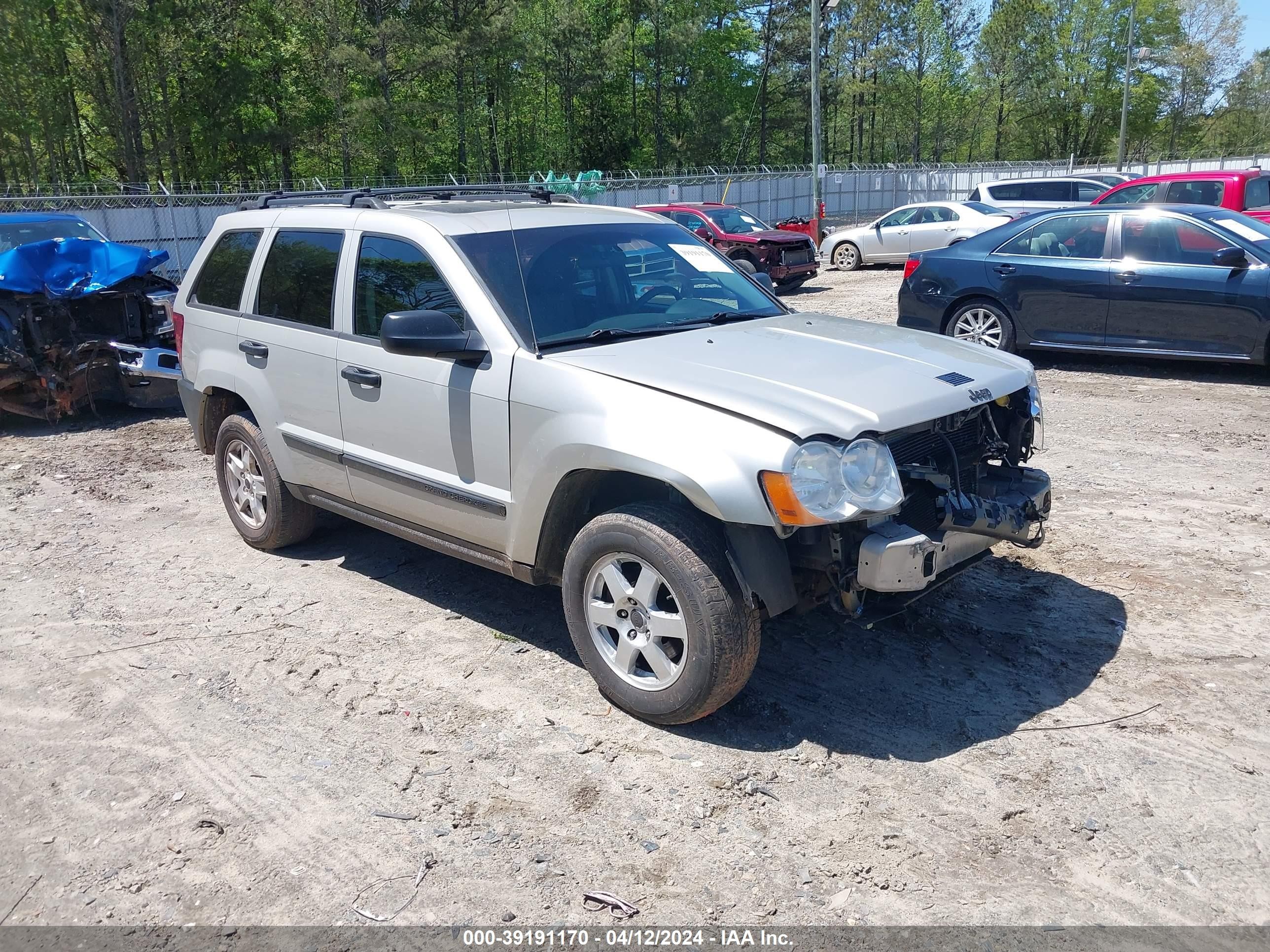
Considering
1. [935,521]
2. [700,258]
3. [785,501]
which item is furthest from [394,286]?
[935,521]

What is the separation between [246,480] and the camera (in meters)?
6.04

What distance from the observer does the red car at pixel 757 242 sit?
18750 millimetres

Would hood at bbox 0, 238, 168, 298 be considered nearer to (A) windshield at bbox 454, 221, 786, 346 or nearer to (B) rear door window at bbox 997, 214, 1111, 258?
(A) windshield at bbox 454, 221, 786, 346

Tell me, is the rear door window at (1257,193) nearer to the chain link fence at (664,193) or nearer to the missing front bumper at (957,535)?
the chain link fence at (664,193)

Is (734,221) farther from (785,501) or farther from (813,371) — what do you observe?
(785,501)

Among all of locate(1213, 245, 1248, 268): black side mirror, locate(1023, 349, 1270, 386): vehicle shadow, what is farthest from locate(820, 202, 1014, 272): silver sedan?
locate(1213, 245, 1248, 268): black side mirror

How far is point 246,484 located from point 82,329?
4888mm

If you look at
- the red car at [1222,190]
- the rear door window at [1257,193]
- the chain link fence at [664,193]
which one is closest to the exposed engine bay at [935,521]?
the chain link fence at [664,193]

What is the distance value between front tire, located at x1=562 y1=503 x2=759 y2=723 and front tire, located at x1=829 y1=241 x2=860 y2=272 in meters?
21.1

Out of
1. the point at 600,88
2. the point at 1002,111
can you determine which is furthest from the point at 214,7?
the point at 1002,111

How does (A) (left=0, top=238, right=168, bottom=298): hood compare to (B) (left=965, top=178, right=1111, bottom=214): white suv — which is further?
(B) (left=965, top=178, right=1111, bottom=214): white suv

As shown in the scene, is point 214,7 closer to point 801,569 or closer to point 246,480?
point 246,480

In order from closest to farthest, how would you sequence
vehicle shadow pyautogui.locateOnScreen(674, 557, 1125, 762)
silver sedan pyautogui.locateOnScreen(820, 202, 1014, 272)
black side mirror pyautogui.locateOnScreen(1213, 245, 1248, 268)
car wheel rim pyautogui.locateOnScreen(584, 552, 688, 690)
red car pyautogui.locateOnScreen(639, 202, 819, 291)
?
car wheel rim pyautogui.locateOnScreen(584, 552, 688, 690) < vehicle shadow pyautogui.locateOnScreen(674, 557, 1125, 762) < black side mirror pyautogui.locateOnScreen(1213, 245, 1248, 268) < red car pyautogui.locateOnScreen(639, 202, 819, 291) < silver sedan pyautogui.locateOnScreen(820, 202, 1014, 272)

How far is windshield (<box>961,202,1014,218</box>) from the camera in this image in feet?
69.3
